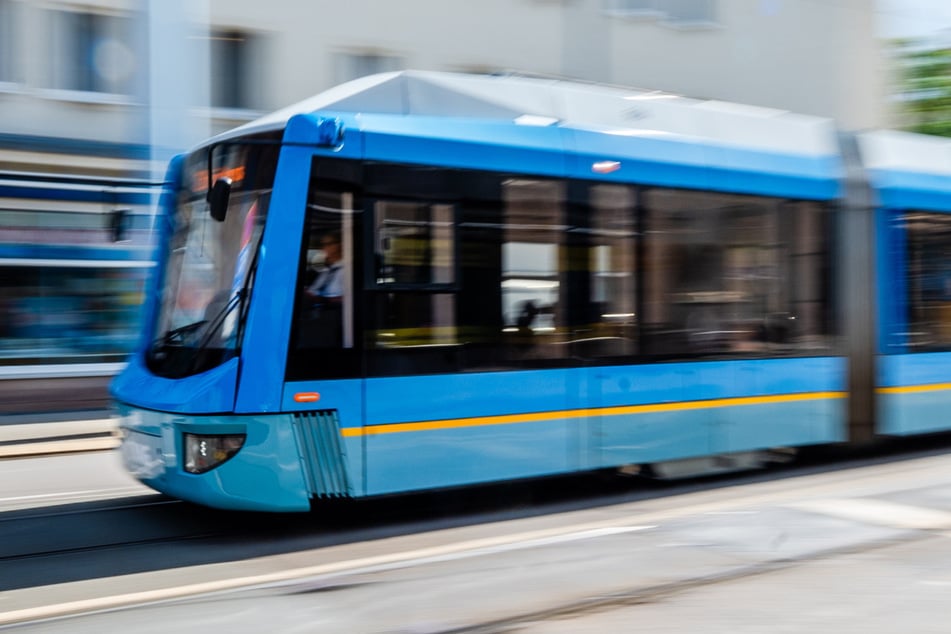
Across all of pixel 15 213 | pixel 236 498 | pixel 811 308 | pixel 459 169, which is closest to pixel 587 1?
pixel 15 213

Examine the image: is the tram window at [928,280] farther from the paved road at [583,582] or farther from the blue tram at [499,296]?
the paved road at [583,582]

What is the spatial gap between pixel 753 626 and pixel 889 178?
6.69 meters

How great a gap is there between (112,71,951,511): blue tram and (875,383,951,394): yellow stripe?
5cm

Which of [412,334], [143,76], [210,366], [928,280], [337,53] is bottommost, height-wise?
[210,366]

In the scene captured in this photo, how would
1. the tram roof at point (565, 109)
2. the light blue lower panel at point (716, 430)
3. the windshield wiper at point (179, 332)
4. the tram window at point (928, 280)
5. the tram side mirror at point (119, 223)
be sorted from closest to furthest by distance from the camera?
the windshield wiper at point (179, 332), the tram roof at point (565, 109), the tram side mirror at point (119, 223), the light blue lower panel at point (716, 430), the tram window at point (928, 280)

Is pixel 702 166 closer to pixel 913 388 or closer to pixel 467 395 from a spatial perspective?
pixel 467 395

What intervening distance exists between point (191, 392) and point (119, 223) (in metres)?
1.86

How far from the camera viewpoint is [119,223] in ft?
25.9

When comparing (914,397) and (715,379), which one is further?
(914,397)

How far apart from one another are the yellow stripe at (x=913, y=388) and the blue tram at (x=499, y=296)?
46 mm

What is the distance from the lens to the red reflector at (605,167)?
8172 millimetres

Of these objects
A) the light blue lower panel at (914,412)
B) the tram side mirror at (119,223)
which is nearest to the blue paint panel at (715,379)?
the light blue lower panel at (914,412)

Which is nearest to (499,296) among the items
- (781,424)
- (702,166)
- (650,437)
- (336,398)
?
(336,398)

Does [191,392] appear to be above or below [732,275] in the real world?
below
